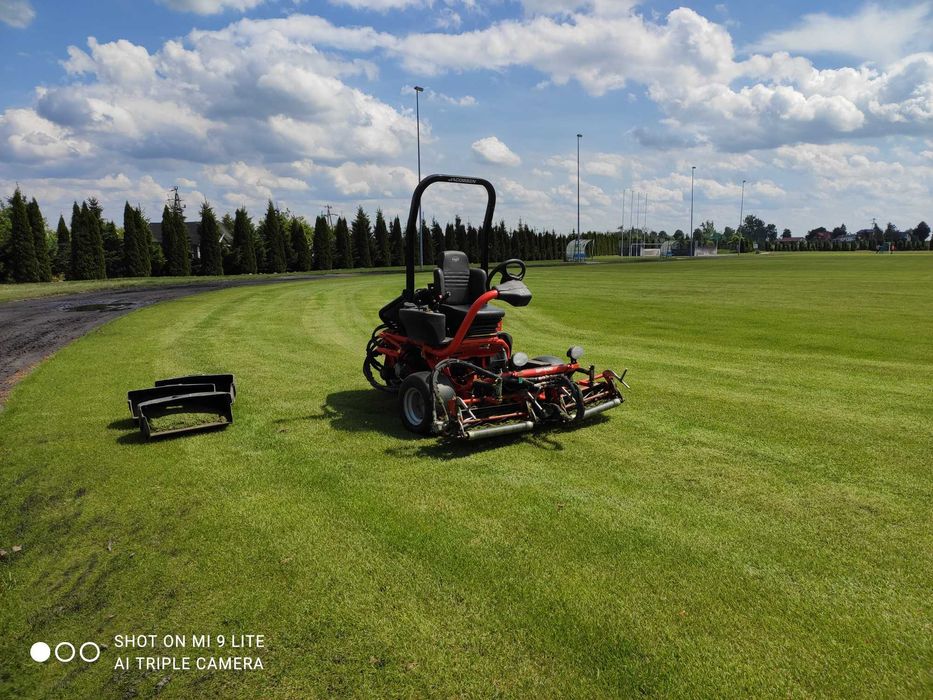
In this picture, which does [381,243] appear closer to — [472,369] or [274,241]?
[274,241]

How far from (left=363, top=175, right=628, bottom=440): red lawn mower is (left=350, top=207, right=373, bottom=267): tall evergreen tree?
55691 millimetres

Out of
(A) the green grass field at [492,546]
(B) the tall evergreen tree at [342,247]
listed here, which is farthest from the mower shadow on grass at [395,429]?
(B) the tall evergreen tree at [342,247]

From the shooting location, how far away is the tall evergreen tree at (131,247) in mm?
43016

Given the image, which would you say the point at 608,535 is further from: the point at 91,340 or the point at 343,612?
the point at 91,340

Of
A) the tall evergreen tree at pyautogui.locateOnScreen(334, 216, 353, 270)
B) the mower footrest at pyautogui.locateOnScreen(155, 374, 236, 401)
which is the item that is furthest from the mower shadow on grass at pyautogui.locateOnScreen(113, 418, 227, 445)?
the tall evergreen tree at pyautogui.locateOnScreen(334, 216, 353, 270)

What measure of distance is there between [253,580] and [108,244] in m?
50.1

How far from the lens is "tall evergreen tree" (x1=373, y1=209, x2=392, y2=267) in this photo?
2494 inches

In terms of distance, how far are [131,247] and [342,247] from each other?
64.8ft

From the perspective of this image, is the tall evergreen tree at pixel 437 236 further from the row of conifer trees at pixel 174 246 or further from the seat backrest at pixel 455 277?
the seat backrest at pixel 455 277

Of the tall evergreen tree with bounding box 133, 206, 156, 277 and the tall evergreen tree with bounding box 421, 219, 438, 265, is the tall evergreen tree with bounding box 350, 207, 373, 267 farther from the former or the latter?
the tall evergreen tree with bounding box 133, 206, 156, 277

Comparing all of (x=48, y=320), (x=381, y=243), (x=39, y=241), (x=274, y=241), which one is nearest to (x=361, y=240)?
(x=381, y=243)

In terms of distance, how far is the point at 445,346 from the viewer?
6.86m

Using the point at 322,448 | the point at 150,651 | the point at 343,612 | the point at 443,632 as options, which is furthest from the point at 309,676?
the point at 322,448

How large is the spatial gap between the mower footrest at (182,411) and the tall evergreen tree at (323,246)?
167 feet
